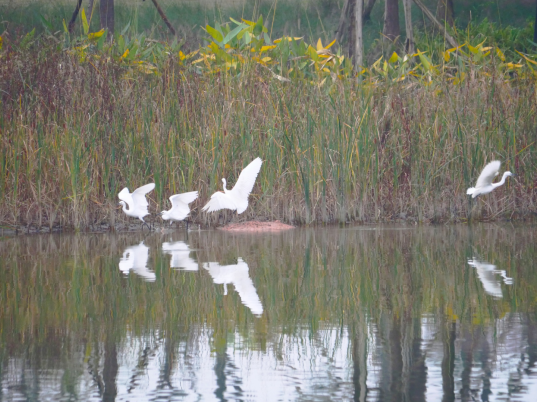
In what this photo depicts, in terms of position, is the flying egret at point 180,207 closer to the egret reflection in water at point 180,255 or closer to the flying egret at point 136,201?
the flying egret at point 136,201

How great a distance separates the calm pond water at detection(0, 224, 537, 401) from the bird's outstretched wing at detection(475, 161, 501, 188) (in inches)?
50.7

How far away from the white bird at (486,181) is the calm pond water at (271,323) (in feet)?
4.25

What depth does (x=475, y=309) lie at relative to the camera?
391 cm

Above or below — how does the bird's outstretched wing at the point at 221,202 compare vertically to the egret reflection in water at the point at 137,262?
above

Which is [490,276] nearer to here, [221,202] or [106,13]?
[221,202]

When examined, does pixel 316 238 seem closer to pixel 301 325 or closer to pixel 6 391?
pixel 301 325

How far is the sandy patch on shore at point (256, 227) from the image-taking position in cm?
758

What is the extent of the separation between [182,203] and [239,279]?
2.62 metres

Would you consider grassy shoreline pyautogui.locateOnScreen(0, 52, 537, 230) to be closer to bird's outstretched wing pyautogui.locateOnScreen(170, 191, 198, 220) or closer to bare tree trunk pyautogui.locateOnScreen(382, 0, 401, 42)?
bird's outstretched wing pyautogui.locateOnScreen(170, 191, 198, 220)

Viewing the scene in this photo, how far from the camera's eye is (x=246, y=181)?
7.16 meters

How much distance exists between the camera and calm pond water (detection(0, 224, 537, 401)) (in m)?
2.74

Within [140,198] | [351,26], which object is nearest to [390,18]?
[351,26]

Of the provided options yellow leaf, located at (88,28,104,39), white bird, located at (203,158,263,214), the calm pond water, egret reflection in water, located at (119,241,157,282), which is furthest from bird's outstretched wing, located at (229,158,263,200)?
yellow leaf, located at (88,28,104,39)

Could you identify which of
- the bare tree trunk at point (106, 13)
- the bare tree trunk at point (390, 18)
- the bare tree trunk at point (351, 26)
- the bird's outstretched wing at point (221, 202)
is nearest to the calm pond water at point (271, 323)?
the bird's outstretched wing at point (221, 202)
